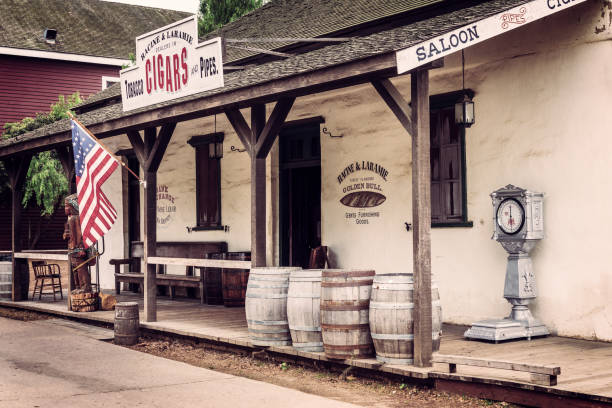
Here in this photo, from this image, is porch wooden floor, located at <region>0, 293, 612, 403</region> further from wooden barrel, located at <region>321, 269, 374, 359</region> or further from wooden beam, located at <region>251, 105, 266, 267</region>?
wooden beam, located at <region>251, 105, 266, 267</region>

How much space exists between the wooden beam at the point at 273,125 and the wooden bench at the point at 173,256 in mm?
4532

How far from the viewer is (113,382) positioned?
7.37 meters

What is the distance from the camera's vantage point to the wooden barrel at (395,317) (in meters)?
6.96

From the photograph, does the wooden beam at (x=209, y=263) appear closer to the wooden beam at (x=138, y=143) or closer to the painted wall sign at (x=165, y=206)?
the wooden beam at (x=138, y=143)

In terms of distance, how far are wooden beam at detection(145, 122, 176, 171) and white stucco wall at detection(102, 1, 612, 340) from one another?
91.2 inches

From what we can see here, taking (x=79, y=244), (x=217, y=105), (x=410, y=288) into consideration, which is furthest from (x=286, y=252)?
(x=410, y=288)

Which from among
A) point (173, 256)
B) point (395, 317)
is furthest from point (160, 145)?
point (395, 317)

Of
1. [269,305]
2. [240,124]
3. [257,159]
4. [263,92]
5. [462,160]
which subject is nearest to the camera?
[269,305]

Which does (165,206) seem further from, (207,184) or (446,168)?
(446,168)

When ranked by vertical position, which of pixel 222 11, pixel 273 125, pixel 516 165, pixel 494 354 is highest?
pixel 222 11

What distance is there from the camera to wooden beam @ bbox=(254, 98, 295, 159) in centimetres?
857

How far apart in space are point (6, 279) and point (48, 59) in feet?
40.8

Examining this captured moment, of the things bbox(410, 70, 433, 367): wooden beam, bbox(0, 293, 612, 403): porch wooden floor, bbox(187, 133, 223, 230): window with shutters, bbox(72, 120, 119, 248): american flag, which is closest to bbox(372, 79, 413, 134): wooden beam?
bbox(410, 70, 433, 367): wooden beam

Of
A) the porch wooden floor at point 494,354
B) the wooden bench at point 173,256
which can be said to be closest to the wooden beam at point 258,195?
the porch wooden floor at point 494,354
